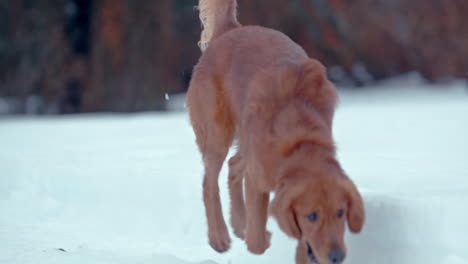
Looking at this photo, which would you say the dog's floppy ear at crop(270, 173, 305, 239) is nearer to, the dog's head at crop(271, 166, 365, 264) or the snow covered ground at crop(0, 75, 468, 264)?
the dog's head at crop(271, 166, 365, 264)

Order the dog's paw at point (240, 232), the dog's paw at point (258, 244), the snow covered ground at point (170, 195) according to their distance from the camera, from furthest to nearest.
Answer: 1. the dog's paw at point (240, 232)
2. the dog's paw at point (258, 244)
3. the snow covered ground at point (170, 195)

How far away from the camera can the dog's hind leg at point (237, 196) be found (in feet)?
14.5

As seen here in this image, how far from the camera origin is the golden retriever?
319 centimetres

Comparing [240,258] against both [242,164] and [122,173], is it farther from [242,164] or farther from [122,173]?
[122,173]

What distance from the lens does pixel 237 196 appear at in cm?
448

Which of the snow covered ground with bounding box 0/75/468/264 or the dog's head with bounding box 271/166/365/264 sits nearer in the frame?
the dog's head with bounding box 271/166/365/264

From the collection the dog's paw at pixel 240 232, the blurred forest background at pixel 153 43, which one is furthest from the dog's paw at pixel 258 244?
the blurred forest background at pixel 153 43

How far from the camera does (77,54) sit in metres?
11.9

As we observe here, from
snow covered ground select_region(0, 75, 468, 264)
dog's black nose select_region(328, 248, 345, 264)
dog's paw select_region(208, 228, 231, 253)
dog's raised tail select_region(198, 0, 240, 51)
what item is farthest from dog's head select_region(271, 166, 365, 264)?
dog's raised tail select_region(198, 0, 240, 51)

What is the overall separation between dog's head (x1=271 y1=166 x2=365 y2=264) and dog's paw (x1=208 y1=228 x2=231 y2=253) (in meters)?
1.01

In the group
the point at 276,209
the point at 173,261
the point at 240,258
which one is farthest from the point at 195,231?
the point at 276,209

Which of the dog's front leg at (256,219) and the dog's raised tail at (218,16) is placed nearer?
→ the dog's front leg at (256,219)

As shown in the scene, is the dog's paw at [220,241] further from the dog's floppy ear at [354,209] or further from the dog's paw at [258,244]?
the dog's floppy ear at [354,209]

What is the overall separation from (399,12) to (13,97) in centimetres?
697
